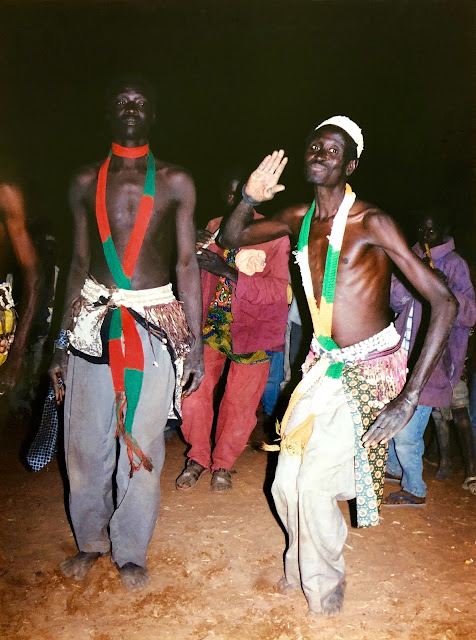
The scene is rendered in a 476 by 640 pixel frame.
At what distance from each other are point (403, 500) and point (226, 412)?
4.67 ft

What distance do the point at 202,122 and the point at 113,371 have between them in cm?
1070

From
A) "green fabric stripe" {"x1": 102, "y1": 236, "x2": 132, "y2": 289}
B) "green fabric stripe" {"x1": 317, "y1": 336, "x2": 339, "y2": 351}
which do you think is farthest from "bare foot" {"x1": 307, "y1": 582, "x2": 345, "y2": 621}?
"green fabric stripe" {"x1": 102, "y1": 236, "x2": 132, "y2": 289}

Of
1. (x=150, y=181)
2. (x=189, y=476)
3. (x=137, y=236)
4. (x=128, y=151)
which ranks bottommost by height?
(x=189, y=476)

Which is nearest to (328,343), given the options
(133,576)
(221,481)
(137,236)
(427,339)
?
(427,339)

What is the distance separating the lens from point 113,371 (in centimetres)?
271

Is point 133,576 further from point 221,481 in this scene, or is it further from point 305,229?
point 305,229

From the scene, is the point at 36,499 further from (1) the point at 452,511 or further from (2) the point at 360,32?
(2) the point at 360,32

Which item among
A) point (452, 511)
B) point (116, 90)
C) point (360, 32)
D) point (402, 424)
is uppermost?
point (360, 32)

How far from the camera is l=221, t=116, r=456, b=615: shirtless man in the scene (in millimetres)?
2438

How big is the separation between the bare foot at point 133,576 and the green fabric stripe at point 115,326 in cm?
119

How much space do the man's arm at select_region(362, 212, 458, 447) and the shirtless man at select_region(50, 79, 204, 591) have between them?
108 centimetres

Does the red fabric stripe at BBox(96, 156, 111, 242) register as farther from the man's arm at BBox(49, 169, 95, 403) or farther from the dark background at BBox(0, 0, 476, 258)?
the dark background at BBox(0, 0, 476, 258)

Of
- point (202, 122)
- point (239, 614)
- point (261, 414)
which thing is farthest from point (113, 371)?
point (202, 122)

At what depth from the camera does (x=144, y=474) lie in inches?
107
